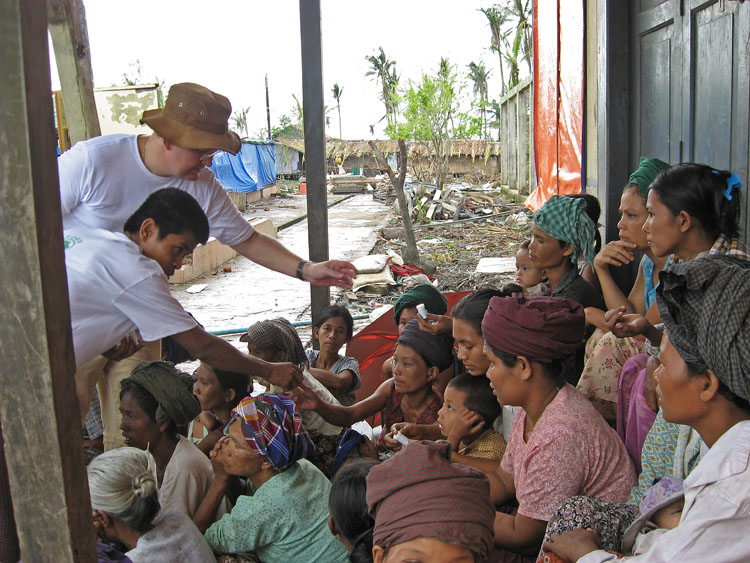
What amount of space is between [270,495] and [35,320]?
51.1 inches

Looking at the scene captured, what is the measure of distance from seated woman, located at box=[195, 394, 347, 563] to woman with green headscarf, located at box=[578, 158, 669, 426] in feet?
4.06

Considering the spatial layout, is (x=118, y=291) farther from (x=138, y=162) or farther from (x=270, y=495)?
(x=270, y=495)

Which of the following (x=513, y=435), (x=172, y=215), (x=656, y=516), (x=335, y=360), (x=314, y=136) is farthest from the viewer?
(x=314, y=136)

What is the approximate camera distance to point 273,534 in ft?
8.13

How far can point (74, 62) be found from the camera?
4.61 meters

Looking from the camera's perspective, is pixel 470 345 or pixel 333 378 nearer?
pixel 470 345

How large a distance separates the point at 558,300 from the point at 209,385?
1.91 metres

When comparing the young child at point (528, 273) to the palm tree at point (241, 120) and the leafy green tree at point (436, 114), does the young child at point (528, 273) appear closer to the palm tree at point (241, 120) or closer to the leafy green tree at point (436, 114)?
the leafy green tree at point (436, 114)

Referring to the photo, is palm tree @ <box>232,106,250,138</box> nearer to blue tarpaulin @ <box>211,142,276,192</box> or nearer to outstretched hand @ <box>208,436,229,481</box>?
blue tarpaulin @ <box>211,142,276,192</box>

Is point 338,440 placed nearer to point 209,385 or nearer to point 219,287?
point 209,385

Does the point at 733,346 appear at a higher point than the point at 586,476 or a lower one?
higher

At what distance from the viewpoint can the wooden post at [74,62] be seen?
4520mm

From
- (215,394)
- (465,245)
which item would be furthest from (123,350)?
(465,245)

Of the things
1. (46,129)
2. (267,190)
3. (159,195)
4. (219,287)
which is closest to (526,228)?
(219,287)
